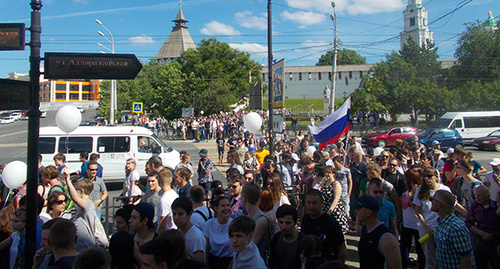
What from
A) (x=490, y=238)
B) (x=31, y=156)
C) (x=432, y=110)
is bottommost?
(x=490, y=238)

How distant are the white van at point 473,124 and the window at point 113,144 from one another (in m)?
23.5

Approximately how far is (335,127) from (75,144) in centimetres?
836

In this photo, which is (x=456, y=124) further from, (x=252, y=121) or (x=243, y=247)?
(x=243, y=247)

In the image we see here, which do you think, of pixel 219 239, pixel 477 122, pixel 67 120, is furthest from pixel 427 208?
pixel 477 122

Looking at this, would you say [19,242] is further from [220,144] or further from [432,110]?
[432,110]

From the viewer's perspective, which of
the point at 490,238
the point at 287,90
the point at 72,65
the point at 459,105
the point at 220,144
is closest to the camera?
the point at 72,65

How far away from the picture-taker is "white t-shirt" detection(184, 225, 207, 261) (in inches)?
148

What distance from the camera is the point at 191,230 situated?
3895 mm

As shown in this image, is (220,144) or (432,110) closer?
(220,144)

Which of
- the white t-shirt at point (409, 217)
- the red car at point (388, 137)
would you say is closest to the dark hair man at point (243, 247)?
the white t-shirt at point (409, 217)

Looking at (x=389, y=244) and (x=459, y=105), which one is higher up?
(x=459, y=105)

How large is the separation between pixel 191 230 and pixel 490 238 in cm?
371

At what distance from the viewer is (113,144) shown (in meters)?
12.5

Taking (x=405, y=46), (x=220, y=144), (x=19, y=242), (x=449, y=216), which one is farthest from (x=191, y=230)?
(x=405, y=46)
